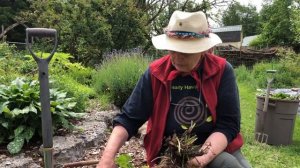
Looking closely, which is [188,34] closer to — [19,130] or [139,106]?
[139,106]

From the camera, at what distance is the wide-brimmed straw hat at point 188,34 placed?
6.72 ft

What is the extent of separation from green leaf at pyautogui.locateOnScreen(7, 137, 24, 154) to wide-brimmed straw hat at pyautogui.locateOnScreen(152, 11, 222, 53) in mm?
1841

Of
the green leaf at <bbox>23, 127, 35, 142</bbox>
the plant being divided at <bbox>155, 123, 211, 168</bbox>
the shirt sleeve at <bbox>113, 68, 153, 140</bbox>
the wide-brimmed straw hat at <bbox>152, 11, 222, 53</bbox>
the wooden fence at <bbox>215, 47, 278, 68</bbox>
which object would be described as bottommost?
the wooden fence at <bbox>215, 47, 278, 68</bbox>

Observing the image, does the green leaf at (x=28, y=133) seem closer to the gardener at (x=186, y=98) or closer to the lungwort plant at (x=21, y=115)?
the lungwort plant at (x=21, y=115)

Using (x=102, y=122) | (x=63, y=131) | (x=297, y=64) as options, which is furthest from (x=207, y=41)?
(x=297, y=64)

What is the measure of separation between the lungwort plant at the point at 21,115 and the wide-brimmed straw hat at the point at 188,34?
5.94ft

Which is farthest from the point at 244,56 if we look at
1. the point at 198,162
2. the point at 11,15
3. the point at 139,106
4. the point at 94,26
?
the point at 198,162

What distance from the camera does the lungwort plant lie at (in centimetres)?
343

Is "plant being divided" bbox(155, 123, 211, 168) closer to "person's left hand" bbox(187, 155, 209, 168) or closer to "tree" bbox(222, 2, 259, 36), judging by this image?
"person's left hand" bbox(187, 155, 209, 168)

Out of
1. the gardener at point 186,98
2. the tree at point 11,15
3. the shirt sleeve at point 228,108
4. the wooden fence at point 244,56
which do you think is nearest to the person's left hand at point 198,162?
the gardener at point 186,98

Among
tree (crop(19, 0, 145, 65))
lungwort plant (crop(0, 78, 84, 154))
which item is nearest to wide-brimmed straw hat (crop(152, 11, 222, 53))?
lungwort plant (crop(0, 78, 84, 154))

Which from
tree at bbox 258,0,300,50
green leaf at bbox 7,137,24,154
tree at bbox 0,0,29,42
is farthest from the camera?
tree at bbox 258,0,300,50

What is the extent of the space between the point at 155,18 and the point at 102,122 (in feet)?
45.9

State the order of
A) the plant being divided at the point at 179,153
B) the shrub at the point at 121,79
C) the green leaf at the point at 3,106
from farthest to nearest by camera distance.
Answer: the shrub at the point at 121,79, the green leaf at the point at 3,106, the plant being divided at the point at 179,153
